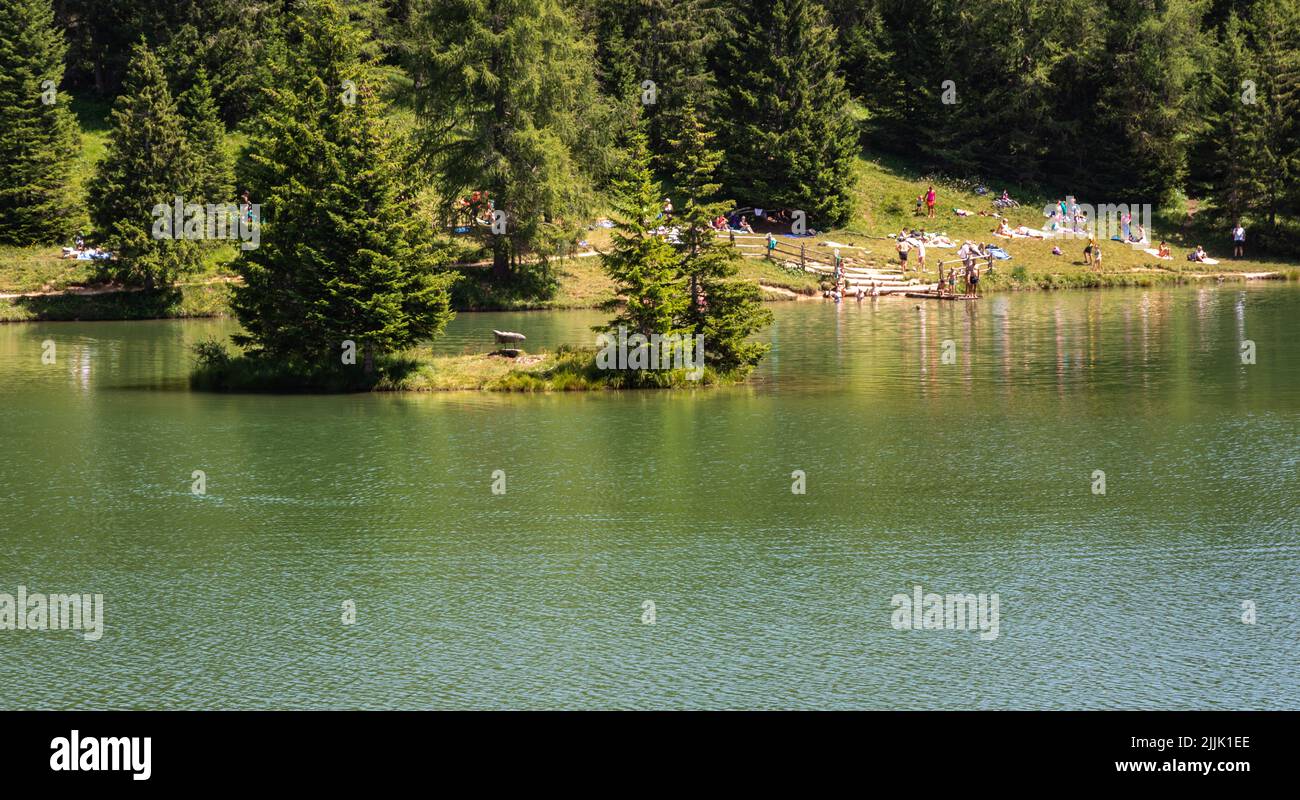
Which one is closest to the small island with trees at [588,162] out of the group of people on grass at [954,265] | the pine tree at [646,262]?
the pine tree at [646,262]

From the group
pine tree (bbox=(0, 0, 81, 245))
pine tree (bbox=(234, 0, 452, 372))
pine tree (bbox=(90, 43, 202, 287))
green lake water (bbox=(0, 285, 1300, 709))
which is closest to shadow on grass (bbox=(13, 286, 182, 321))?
pine tree (bbox=(90, 43, 202, 287))

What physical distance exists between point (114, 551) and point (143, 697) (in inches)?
314

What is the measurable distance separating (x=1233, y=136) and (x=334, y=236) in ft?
212

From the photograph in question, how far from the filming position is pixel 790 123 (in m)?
88.8

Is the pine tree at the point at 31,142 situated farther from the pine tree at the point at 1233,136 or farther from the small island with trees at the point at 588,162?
the pine tree at the point at 1233,136

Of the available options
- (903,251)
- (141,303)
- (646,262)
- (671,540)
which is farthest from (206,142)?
(671,540)

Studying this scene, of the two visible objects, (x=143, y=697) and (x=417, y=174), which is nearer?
(x=143, y=697)

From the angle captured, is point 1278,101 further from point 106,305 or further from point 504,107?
point 106,305

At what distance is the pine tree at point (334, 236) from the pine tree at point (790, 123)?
4291cm

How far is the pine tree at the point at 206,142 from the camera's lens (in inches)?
2773
